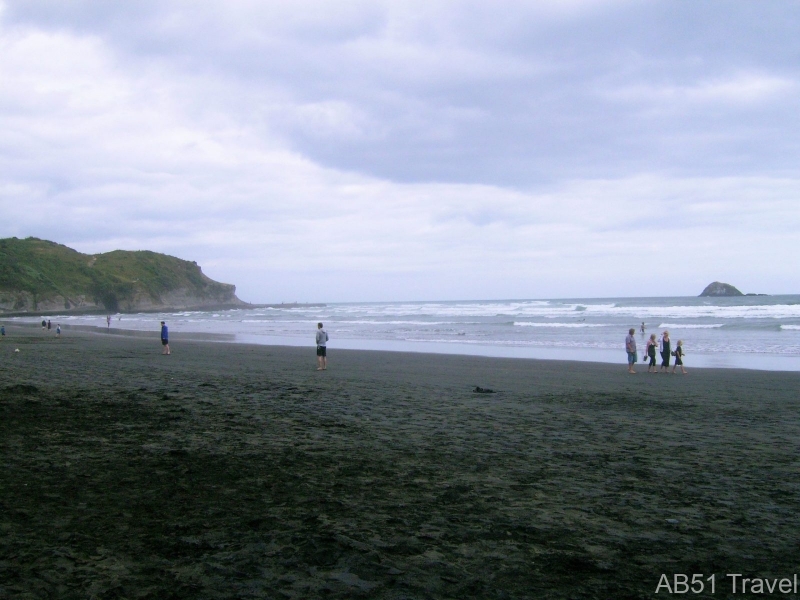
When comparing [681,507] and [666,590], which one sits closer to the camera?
[666,590]

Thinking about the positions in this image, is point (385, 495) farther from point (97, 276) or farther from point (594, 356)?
point (97, 276)

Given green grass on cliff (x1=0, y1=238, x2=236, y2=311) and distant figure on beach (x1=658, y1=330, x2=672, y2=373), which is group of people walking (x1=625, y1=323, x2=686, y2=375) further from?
green grass on cliff (x1=0, y1=238, x2=236, y2=311)

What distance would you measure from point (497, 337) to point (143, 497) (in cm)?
3165

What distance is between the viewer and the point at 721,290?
5369 inches

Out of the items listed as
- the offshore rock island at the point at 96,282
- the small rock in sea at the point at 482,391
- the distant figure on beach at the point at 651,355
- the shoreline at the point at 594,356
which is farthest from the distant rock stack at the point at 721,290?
the small rock in sea at the point at 482,391

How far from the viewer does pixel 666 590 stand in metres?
3.51

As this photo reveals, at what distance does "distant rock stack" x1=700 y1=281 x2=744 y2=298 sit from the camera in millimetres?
135000

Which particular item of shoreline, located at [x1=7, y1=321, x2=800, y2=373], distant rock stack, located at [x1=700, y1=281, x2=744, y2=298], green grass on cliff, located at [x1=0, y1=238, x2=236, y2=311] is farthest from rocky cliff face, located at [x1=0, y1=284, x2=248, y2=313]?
distant rock stack, located at [x1=700, y1=281, x2=744, y2=298]

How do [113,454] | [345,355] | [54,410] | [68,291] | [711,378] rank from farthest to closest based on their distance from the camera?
1. [68,291]
2. [345,355]
3. [711,378]
4. [54,410]
5. [113,454]

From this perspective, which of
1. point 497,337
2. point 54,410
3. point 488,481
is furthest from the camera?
point 497,337

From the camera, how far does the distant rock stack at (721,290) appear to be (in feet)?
443

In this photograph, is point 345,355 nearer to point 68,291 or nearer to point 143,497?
point 143,497

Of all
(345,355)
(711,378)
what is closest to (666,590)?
(711,378)

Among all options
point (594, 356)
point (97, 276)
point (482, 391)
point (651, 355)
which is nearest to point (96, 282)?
point (97, 276)
